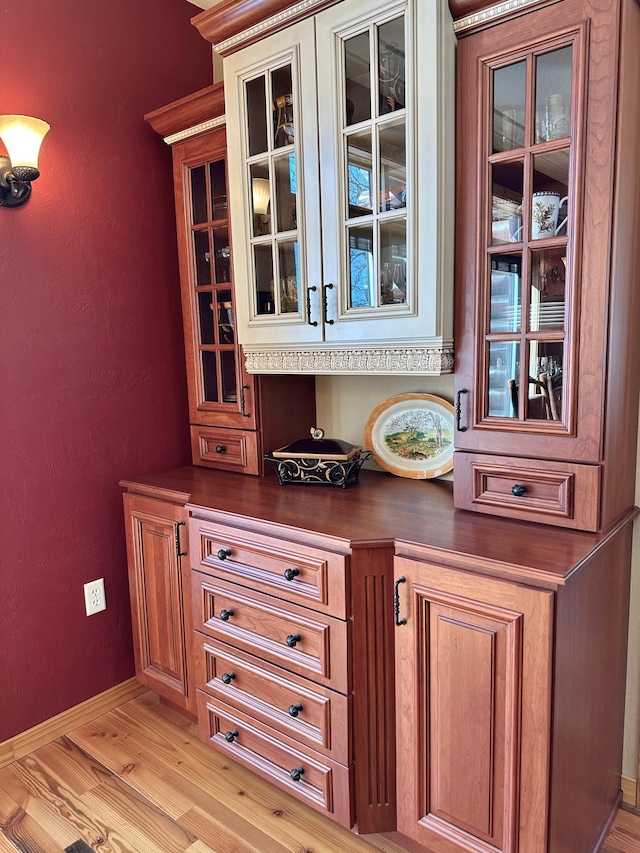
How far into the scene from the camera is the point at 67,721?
84.6 inches

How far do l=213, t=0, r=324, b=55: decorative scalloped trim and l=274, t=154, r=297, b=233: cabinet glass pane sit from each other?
363 millimetres

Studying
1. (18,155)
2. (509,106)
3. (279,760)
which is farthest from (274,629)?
(18,155)

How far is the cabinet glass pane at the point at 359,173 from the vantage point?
1.65 m

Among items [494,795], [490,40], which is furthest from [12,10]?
[494,795]

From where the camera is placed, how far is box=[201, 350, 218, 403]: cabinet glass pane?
2.27 metres

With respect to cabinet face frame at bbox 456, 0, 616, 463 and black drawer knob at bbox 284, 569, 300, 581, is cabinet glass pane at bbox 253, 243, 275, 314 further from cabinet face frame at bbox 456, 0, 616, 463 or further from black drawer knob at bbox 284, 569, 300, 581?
black drawer knob at bbox 284, 569, 300, 581

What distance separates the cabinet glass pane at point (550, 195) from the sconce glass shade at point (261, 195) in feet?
2.75

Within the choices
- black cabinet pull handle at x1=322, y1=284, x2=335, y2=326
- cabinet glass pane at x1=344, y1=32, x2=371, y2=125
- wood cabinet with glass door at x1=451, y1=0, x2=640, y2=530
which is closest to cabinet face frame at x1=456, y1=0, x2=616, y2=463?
wood cabinet with glass door at x1=451, y1=0, x2=640, y2=530

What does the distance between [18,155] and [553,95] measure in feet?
4.94

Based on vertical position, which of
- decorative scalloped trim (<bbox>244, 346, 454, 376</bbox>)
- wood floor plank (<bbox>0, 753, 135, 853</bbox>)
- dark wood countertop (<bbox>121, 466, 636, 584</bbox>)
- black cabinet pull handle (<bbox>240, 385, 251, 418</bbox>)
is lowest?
wood floor plank (<bbox>0, 753, 135, 853</bbox>)

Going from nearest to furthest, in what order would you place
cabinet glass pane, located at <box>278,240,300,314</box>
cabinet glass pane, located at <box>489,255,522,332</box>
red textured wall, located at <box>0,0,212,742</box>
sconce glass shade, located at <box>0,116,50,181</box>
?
cabinet glass pane, located at <box>489,255,522,332</box> → sconce glass shade, located at <box>0,116,50,181</box> → cabinet glass pane, located at <box>278,240,300,314</box> → red textured wall, located at <box>0,0,212,742</box>

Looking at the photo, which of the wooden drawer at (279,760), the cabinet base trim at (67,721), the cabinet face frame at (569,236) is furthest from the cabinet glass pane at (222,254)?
the cabinet base trim at (67,721)

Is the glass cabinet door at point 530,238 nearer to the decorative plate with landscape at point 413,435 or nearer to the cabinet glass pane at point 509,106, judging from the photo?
the cabinet glass pane at point 509,106

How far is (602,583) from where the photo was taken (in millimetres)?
1463
